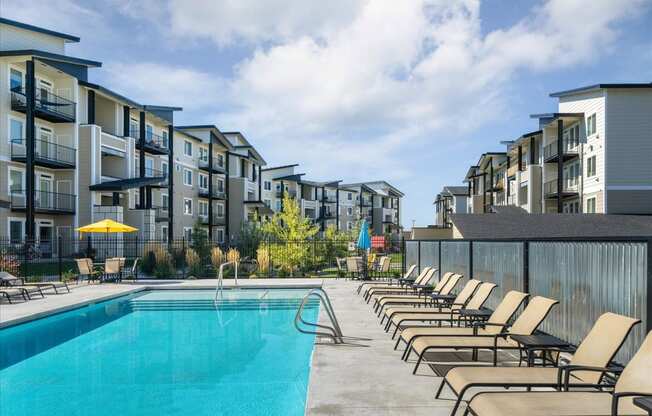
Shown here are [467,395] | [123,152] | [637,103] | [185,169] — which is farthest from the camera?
[185,169]

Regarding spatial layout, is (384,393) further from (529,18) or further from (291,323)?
(529,18)

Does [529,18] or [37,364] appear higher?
[529,18]

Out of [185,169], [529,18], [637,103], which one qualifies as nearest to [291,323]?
[529,18]

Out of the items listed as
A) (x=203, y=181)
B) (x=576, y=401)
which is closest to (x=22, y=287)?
(x=576, y=401)

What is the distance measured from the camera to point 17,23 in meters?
27.5

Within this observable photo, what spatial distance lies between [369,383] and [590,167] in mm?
30485

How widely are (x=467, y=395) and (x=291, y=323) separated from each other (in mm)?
7586

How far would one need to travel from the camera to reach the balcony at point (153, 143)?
37125 millimetres

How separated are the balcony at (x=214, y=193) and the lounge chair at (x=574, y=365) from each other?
43593 mm

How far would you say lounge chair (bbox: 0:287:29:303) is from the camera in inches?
572

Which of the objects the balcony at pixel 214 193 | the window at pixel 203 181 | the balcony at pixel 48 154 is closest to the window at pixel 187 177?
the balcony at pixel 214 193

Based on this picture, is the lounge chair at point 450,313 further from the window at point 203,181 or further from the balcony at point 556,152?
the window at point 203,181

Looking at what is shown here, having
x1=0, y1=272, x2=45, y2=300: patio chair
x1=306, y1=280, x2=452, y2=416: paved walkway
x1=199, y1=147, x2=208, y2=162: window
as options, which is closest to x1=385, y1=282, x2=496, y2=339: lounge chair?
x1=306, y1=280, x2=452, y2=416: paved walkway

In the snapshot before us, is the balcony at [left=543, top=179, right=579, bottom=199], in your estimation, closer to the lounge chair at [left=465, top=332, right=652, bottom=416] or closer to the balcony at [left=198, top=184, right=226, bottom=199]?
the balcony at [left=198, top=184, right=226, bottom=199]
